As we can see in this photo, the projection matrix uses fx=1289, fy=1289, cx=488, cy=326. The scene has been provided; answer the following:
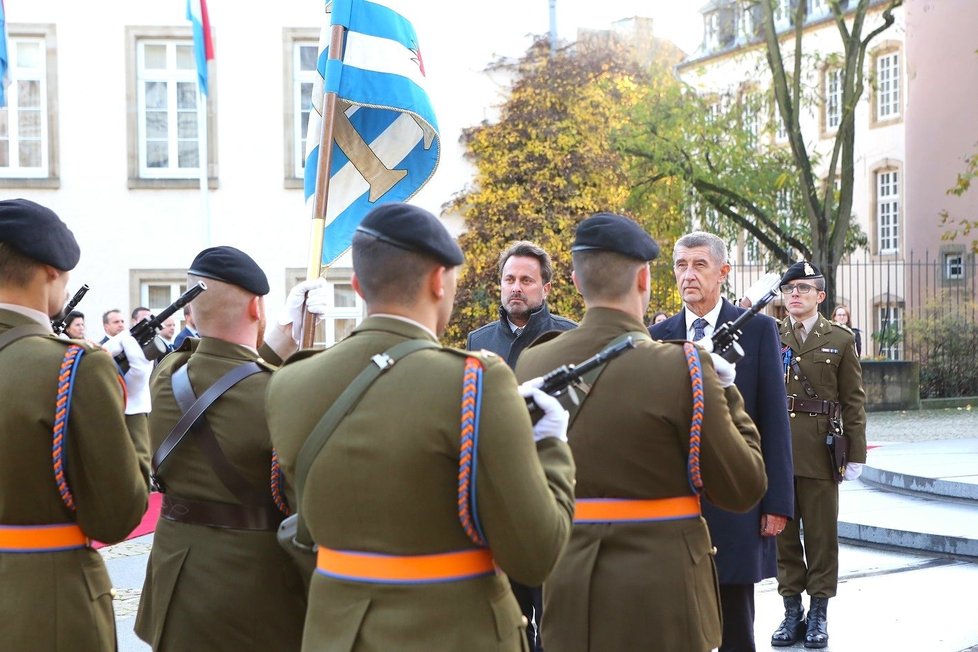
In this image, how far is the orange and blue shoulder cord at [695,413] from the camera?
3885 millimetres

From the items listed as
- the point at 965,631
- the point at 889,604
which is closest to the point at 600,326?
the point at 965,631

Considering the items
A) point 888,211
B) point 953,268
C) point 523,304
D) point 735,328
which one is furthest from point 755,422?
point 888,211

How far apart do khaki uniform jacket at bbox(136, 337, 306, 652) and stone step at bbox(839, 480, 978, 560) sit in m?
6.76

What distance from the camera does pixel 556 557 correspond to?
2.97 meters

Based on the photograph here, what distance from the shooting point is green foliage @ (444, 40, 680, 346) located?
2212cm

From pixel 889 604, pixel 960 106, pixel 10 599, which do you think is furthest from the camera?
pixel 960 106

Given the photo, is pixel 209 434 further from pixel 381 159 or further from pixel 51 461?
pixel 381 159

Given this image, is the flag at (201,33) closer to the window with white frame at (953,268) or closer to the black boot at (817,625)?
the black boot at (817,625)

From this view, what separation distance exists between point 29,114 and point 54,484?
62.9 feet

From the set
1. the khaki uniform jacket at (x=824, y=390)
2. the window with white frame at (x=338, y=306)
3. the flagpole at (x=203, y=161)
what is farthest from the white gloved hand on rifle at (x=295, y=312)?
the window with white frame at (x=338, y=306)

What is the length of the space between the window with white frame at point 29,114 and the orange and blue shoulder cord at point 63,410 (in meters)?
18.8

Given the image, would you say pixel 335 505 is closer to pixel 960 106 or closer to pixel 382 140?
pixel 382 140

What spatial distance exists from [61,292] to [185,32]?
18.4 meters

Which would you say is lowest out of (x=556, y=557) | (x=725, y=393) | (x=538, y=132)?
(x=556, y=557)
